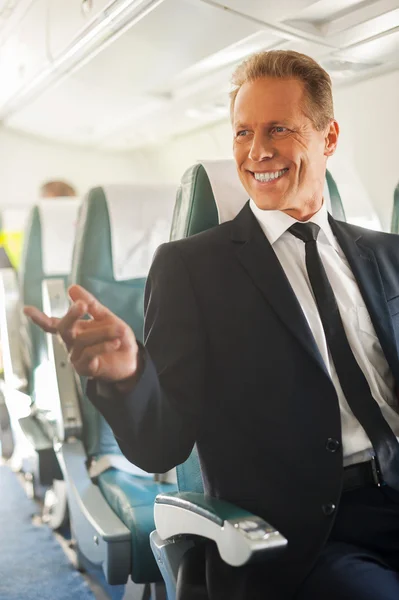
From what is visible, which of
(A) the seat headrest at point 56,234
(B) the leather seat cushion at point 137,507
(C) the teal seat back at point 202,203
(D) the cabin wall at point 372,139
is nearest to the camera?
(C) the teal seat back at point 202,203

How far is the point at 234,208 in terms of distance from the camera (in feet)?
6.07

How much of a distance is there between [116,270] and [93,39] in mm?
1500

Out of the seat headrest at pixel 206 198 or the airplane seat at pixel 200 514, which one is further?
the seat headrest at pixel 206 198

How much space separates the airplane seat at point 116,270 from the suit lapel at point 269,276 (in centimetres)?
82

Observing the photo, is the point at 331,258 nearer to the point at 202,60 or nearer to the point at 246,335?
the point at 246,335

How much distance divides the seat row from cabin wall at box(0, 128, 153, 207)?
266 centimetres

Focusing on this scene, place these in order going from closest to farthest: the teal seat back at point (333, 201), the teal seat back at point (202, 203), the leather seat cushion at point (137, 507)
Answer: the teal seat back at point (202, 203) < the teal seat back at point (333, 201) < the leather seat cushion at point (137, 507)

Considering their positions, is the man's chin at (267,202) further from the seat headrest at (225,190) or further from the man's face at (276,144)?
the seat headrest at (225,190)

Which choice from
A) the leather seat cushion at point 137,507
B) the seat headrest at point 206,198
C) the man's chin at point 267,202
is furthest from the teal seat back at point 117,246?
the man's chin at point 267,202

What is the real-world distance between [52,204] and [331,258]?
5.96 ft

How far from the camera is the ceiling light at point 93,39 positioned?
9.48 ft

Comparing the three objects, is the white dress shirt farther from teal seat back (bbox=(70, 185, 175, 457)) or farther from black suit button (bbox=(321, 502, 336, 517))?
teal seat back (bbox=(70, 185, 175, 457))

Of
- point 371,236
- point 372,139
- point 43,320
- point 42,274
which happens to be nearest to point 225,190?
point 371,236

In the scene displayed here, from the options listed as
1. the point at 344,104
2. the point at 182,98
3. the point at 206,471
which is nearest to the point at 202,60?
the point at 182,98
